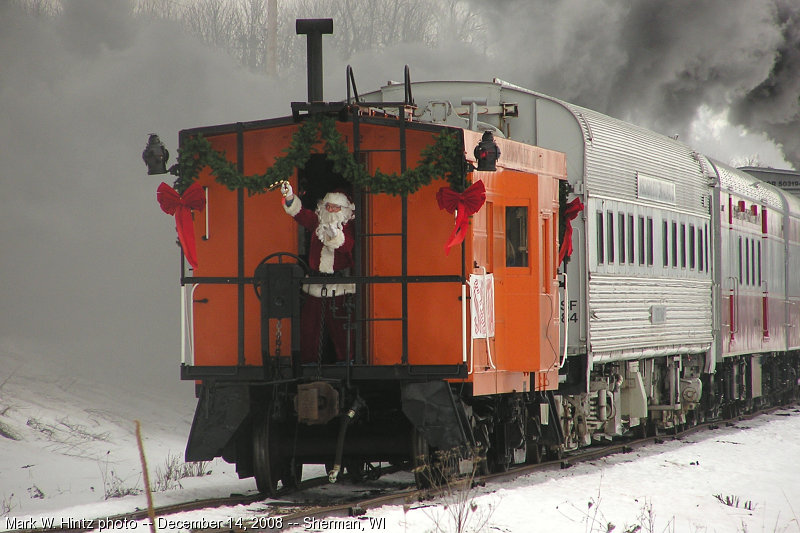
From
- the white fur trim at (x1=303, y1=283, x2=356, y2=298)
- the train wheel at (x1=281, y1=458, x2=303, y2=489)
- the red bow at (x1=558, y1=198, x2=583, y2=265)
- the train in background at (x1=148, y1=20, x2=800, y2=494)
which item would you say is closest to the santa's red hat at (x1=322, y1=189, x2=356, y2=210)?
the train in background at (x1=148, y1=20, x2=800, y2=494)

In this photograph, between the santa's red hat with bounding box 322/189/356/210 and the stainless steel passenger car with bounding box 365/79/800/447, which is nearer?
the santa's red hat with bounding box 322/189/356/210

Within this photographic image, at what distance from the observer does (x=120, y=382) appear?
915 inches

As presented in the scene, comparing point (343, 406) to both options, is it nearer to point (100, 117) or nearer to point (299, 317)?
point (299, 317)

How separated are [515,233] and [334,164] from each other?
2128 mm

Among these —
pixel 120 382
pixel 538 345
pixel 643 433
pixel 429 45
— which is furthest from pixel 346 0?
pixel 538 345

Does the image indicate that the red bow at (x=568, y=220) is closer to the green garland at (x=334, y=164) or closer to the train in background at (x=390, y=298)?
the train in background at (x=390, y=298)

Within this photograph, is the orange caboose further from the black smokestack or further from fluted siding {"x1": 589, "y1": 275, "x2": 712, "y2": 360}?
fluted siding {"x1": 589, "y1": 275, "x2": 712, "y2": 360}

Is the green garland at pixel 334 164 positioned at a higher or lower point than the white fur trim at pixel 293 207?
higher

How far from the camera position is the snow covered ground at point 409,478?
9000 mm

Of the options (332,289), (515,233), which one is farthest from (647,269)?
(332,289)

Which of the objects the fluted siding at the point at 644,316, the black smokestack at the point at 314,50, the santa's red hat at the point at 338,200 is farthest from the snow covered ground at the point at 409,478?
the black smokestack at the point at 314,50

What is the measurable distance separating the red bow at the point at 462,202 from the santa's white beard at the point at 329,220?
0.91 metres

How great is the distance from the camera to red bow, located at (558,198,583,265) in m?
12.7

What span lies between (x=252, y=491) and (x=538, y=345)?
3.20 metres
